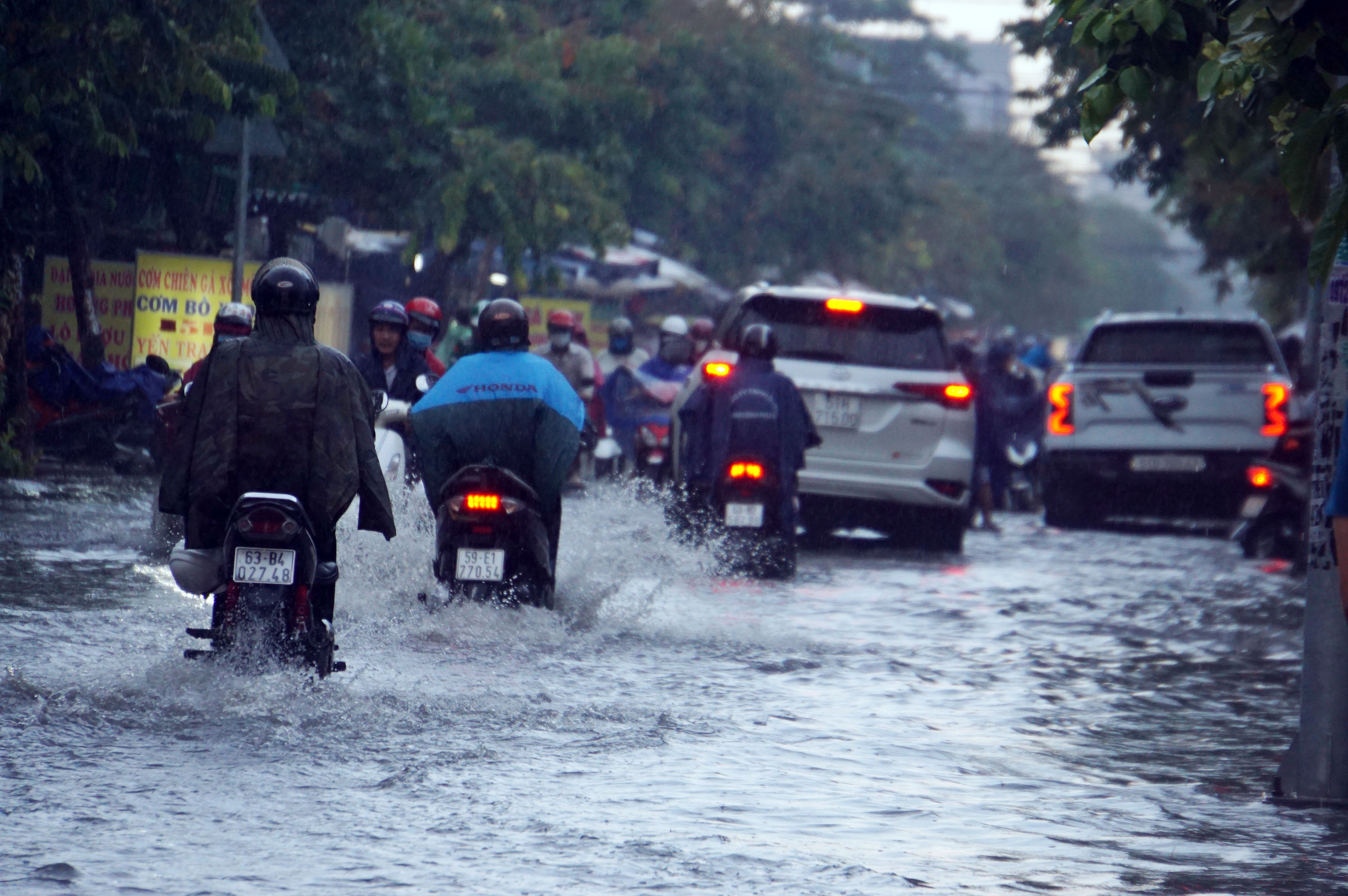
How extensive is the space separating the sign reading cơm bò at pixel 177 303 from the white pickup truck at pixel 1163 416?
7781 millimetres

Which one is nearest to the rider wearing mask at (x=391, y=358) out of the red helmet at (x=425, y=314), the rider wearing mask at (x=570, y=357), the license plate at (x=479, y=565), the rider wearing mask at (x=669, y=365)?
the red helmet at (x=425, y=314)

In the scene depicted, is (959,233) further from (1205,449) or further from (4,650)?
(4,650)

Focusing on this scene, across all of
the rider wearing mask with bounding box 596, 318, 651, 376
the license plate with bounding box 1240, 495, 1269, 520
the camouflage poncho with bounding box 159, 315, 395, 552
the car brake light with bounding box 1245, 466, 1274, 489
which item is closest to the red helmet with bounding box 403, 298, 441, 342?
the camouflage poncho with bounding box 159, 315, 395, 552

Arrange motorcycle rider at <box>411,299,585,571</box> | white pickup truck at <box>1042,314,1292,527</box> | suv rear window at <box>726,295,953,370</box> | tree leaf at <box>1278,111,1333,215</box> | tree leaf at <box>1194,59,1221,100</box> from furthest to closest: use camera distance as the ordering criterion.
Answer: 1. white pickup truck at <box>1042,314,1292,527</box>
2. suv rear window at <box>726,295,953,370</box>
3. motorcycle rider at <box>411,299,585,571</box>
4. tree leaf at <box>1194,59,1221,100</box>
5. tree leaf at <box>1278,111,1333,215</box>

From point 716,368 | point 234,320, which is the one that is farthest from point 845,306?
point 234,320

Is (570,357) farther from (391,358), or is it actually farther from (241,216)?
(391,358)

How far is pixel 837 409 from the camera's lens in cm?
1544

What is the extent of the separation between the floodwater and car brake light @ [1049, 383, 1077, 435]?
6.29m

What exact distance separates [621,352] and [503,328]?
1189 cm

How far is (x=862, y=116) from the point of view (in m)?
50.8

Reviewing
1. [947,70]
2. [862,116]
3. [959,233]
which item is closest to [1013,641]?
[862,116]

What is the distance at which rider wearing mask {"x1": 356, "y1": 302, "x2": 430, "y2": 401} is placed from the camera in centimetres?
1196

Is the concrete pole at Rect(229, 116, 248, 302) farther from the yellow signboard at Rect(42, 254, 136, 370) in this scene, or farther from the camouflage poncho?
the camouflage poncho

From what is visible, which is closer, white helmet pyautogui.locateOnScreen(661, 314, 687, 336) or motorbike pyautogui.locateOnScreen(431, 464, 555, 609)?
motorbike pyautogui.locateOnScreen(431, 464, 555, 609)
